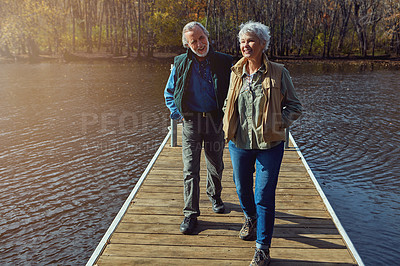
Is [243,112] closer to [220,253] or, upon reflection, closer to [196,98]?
[196,98]

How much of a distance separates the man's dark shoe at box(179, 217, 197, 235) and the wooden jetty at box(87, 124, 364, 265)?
7 cm

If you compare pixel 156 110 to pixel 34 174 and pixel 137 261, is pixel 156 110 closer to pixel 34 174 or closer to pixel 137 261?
pixel 34 174

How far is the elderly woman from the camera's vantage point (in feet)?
10.8

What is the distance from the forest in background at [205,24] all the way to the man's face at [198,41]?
139ft

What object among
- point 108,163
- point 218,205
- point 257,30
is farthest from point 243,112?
point 108,163

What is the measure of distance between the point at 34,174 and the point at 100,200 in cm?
221

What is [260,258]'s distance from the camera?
3.46 metres

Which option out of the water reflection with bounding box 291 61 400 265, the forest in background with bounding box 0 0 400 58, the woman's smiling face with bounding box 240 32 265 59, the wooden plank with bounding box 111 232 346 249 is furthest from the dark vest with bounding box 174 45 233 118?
the forest in background with bounding box 0 0 400 58

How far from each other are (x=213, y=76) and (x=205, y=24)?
4556 cm

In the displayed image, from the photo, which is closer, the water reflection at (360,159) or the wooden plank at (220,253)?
the wooden plank at (220,253)

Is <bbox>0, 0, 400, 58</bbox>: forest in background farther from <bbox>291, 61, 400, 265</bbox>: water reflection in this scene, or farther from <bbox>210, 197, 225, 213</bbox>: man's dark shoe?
<bbox>210, 197, 225, 213</bbox>: man's dark shoe

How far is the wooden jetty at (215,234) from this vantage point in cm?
371

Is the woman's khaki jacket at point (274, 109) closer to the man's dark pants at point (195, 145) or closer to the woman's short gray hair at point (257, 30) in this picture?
the woman's short gray hair at point (257, 30)

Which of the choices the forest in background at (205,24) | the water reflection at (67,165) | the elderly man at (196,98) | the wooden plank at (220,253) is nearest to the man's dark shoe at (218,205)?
the elderly man at (196,98)
